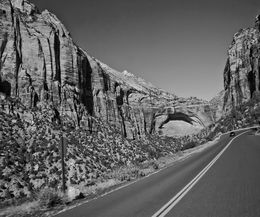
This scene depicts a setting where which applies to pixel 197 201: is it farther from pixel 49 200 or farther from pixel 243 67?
pixel 243 67

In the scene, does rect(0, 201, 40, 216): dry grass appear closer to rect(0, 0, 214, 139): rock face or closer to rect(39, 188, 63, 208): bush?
rect(39, 188, 63, 208): bush

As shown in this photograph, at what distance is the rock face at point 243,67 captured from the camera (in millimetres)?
87062

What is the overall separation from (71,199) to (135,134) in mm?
71637

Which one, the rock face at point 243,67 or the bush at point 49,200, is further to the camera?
the rock face at point 243,67

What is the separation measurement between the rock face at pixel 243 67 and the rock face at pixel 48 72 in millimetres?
43587

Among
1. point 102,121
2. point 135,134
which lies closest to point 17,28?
point 102,121

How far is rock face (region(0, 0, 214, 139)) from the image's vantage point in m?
50.1

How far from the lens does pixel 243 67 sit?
302 feet

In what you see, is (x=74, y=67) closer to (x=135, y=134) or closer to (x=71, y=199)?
(x=135, y=134)

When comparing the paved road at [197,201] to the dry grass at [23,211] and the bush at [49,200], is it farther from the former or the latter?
the dry grass at [23,211]

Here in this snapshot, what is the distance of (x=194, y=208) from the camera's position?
617 centimetres

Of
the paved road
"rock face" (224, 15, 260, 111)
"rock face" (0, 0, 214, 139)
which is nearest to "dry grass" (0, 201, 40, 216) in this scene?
the paved road

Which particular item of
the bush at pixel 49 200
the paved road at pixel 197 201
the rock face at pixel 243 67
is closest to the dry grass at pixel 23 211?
the bush at pixel 49 200

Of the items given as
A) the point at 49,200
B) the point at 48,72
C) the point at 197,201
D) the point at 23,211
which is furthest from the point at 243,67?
the point at 23,211
